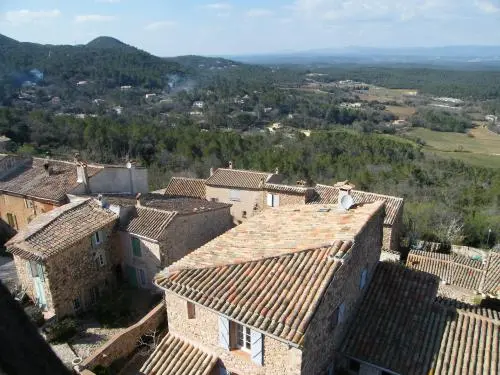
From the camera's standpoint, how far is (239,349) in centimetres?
1026

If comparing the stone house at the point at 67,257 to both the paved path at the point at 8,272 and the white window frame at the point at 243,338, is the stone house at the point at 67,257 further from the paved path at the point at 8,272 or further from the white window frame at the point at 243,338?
the white window frame at the point at 243,338

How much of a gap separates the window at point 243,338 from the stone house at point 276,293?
3 cm

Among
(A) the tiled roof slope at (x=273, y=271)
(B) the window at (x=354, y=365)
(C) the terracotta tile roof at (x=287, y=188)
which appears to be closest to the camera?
(A) the tiled roof slope at (x=273, y=271)

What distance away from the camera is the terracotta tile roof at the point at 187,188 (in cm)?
3325

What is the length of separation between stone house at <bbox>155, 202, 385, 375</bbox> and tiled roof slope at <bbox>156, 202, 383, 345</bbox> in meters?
0.02

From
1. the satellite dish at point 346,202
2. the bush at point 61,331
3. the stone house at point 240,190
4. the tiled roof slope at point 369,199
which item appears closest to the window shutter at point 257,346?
the satellite dish at point 346,202

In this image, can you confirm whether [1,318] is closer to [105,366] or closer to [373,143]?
[105,366]

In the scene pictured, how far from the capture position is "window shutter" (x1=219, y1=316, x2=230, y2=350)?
390 inches

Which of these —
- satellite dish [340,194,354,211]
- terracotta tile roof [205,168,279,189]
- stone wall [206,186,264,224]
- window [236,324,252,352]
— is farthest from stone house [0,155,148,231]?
window [236,324,252,352]

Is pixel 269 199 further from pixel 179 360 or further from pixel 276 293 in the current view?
pixel 276 293

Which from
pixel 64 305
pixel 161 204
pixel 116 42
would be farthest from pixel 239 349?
pixel 116 42

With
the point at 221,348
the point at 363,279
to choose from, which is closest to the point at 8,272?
the point at 221,348

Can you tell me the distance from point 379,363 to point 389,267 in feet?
12.1

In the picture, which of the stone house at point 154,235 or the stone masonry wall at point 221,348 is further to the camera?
the stone house at point 154,235
